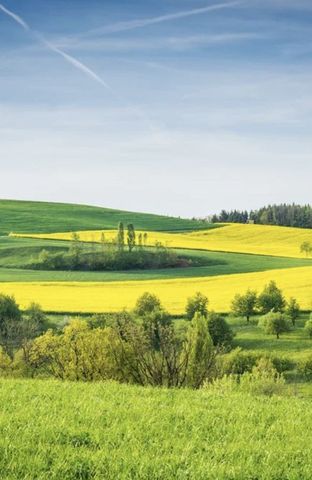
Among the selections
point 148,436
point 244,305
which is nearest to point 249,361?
point 244,305

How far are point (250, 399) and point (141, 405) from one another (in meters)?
2.97

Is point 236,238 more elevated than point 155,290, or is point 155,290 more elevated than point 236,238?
point 236,238

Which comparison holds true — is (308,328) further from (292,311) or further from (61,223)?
(61,223)

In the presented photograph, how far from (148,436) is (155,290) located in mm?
73632

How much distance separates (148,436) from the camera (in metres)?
9.52

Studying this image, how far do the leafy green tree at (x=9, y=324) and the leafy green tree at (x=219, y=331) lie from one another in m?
16.8

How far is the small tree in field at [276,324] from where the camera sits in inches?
2338

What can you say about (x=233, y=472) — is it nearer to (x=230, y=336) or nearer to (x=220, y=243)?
(x=230, y=336)

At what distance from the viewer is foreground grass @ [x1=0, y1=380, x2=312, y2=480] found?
7.86 metres

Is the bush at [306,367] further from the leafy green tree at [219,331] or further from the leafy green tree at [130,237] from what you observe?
the leafy green tree at [130,237]

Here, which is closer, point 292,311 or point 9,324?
point 9,324

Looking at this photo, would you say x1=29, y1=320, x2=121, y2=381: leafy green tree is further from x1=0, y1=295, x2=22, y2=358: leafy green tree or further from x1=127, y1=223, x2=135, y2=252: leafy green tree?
x1=127, y1=223, x2=135, y2=252: leafy green tree

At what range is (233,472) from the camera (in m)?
7.83

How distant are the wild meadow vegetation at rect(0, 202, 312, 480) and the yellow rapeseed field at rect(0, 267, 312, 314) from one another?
0.28 m
